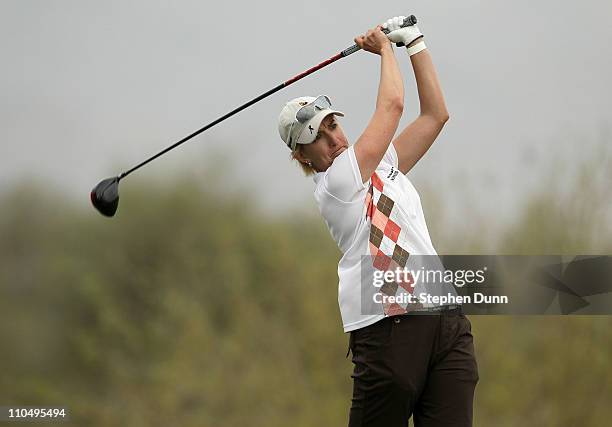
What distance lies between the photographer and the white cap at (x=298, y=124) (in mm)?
2389

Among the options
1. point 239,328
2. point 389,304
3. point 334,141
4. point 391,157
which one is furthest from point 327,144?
point 239,328

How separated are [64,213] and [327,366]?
5.64 feet

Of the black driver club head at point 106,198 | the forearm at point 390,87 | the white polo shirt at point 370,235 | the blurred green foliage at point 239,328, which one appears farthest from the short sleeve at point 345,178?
the blurred green foliage at point 239,328

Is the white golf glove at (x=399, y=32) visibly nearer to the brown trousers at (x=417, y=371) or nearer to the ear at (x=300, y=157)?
the ear at (x=300, y=157)

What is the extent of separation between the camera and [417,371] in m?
2.23

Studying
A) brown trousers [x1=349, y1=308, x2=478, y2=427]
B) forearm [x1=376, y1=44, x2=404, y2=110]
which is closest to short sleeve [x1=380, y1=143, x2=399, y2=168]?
forearm [x1=376, y1=44, x2=404, y2=110]

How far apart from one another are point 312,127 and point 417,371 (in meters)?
0.71

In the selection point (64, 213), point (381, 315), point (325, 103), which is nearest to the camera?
point (381, 315)

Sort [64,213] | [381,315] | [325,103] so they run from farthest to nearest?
1. [64,213]
2. [325,103]
3. [381,315]

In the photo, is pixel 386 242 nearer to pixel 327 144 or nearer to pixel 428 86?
pixel 327 144

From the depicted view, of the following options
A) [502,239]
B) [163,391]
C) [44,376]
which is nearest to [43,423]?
[44,376]

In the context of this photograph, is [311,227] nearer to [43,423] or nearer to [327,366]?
[327,366]

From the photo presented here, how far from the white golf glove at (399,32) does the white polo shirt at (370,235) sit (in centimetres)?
42

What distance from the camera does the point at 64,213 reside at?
4812mm
